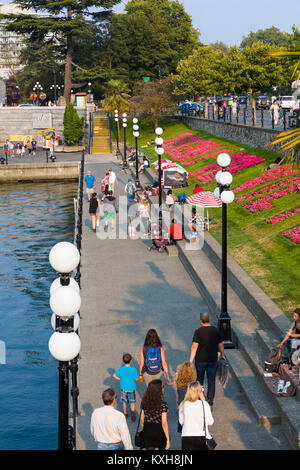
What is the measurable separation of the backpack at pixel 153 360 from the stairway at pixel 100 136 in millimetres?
51636

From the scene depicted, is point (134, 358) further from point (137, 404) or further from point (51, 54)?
point (51, 54)

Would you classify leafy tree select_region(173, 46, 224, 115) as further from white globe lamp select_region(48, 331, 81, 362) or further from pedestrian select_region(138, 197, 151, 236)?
white globe lamp select_region(48, 331, 81, 362)

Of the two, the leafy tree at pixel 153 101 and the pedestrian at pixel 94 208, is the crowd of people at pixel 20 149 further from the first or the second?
the pedestrian at pixel 94 208

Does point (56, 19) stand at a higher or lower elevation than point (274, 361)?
higher

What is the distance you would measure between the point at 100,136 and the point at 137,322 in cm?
5540

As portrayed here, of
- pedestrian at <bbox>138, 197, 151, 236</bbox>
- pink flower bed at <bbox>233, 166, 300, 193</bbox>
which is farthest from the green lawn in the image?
pedestrian at <bbox>138, 197, 151, 236</bbox>

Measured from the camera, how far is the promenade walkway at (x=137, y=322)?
382 inches

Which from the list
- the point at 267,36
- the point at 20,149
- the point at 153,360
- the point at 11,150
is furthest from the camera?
the point at 267,36

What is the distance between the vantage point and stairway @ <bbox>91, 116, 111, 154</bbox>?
61.7m

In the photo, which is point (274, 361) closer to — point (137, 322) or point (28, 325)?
point (137, 322)

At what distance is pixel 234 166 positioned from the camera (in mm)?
31375

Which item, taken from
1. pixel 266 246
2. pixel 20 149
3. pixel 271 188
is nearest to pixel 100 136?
pixel 20 149

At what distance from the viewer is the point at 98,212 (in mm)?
24516

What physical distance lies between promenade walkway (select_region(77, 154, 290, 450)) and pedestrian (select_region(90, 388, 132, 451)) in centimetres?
176
